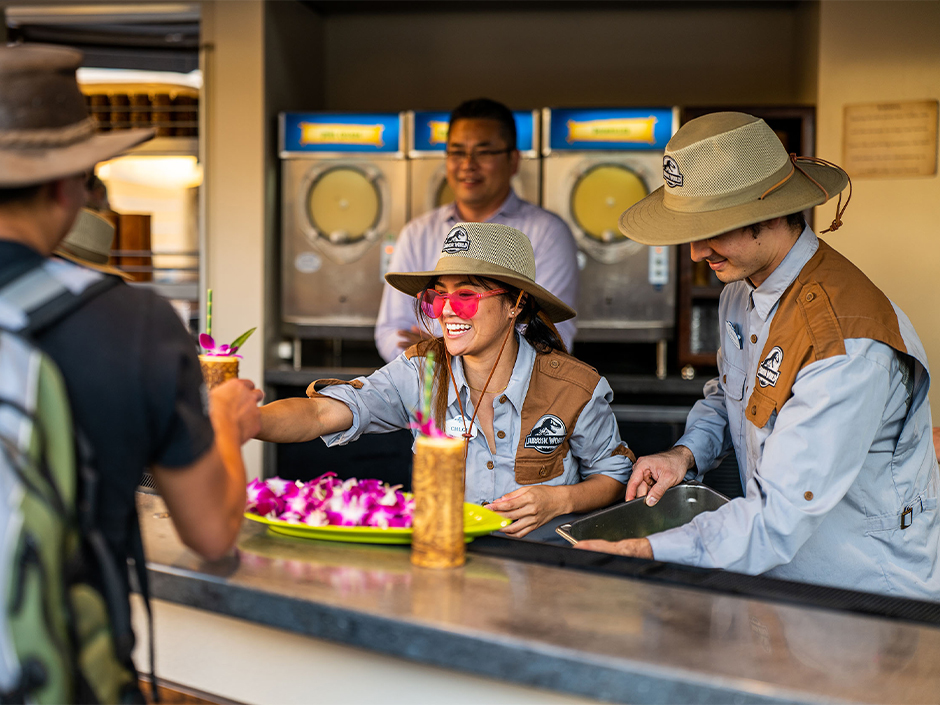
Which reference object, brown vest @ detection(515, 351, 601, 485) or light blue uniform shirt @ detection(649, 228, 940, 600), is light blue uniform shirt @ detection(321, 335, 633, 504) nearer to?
brown vest @ detection(515, 351, 601, 485)

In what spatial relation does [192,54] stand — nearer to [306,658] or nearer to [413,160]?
[413,160]

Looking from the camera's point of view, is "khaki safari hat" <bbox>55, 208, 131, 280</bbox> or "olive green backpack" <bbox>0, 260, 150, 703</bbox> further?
"khaki safari hat" <bbox>55, 208, 131, 280</bbox>

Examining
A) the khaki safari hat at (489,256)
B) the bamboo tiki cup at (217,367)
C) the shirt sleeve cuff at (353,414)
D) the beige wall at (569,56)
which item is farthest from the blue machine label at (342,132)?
the bamboo tiki cup at (217,367)

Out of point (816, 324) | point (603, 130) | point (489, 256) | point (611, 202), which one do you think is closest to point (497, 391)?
point (489, 256)

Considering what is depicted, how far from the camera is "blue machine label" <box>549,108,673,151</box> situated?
14.1 feet

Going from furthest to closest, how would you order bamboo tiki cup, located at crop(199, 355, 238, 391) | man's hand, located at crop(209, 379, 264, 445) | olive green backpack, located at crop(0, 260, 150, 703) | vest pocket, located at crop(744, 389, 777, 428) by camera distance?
bamboo tiki cup, located at crop(199, 355, 238, 391) → vest pocket, located at crop(744, 389, 777, 428) → man's hand, located at crop(209, 379, 264, 445) → olive green backpack, located at crop(0, 260, 150, 703)

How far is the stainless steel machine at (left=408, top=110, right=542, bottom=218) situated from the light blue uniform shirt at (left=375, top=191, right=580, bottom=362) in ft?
1.81

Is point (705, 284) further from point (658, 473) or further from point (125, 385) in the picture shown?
point (125, 385)

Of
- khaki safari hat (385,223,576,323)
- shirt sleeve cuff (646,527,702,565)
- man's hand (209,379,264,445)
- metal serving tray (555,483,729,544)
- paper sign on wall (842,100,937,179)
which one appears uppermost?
paper sign on wall (842,100,937,179)

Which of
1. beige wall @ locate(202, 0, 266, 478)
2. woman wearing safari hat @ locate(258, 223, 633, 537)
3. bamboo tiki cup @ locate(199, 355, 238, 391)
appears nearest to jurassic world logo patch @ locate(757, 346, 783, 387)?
woman wearing safari hat @ locate(258, 223, 633, 537)

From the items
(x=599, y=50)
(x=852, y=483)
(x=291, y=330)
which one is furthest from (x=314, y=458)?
(x=852, y=483)

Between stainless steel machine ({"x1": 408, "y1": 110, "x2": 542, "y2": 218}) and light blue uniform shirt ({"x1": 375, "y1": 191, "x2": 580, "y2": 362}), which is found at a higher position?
stainless steel machine ({"x1": 408, "y1": 110, "x2": 542, "y2": 218})

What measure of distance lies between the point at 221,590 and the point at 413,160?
334cm

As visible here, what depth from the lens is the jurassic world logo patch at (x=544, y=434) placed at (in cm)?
229
